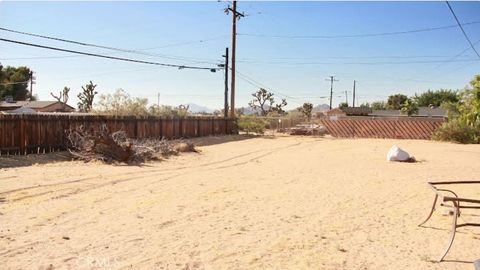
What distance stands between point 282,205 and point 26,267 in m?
4.69

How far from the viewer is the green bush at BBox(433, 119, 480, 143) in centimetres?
2819

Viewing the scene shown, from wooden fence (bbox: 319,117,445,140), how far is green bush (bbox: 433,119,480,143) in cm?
280

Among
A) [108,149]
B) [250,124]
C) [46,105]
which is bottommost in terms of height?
[108,149]

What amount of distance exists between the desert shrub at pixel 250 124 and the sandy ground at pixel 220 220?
2360 cm

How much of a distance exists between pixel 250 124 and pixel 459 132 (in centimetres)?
1512

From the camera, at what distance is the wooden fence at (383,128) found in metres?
33.2

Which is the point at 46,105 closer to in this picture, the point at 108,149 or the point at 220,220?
the point at 108,149

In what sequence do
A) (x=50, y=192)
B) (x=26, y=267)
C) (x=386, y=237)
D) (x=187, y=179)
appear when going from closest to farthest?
(x=26, y=267) → (x=386, y=237) → (x=50, y=192) → (x=187, y=179)

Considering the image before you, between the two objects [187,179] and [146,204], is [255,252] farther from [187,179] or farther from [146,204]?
[187,179]

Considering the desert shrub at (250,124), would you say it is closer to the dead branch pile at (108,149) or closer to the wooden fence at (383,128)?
the wooden fence at (383,128)

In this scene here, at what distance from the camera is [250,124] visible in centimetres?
3666

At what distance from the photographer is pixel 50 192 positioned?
29.8ft

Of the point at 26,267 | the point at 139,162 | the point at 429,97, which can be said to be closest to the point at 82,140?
the point at 139,162

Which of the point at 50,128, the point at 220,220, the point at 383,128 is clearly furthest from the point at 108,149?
the point at 383,128
